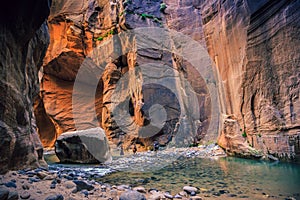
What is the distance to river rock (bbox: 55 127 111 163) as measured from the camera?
8.45m

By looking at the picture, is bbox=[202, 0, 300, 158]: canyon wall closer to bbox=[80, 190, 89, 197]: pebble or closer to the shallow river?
the shallow river

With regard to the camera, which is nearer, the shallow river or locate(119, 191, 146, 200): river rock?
locate(119, 191, 146, 200): river rock

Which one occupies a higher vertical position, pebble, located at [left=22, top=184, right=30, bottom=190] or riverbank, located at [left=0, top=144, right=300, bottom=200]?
pebble, located at [left=22, top=184, right=30, bottom=190]

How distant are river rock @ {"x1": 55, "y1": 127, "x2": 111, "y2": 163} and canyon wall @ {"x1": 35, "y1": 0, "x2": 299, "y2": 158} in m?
6.04

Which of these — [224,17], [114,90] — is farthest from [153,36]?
[224,17]

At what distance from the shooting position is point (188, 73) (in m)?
16.3

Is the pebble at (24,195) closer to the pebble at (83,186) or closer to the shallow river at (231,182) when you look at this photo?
the pebble at (83,186)

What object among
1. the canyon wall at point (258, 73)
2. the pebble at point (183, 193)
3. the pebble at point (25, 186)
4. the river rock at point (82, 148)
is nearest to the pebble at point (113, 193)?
the pebble at point (183, 193)

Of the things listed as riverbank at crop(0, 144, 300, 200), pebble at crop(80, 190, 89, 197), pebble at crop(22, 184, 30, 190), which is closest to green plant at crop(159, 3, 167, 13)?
riverbank at crop(0, 144, 300, 200)

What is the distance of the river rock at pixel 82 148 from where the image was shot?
8445mm

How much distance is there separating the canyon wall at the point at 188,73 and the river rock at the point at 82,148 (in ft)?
Answer: 19.8

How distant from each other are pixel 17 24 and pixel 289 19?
25.7ft

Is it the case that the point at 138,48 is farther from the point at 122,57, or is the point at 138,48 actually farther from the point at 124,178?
the point at 124,178

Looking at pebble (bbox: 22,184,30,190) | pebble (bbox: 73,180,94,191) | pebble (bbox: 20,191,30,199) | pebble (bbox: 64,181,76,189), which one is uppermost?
pebble (bbox: 22,184,30,190)
